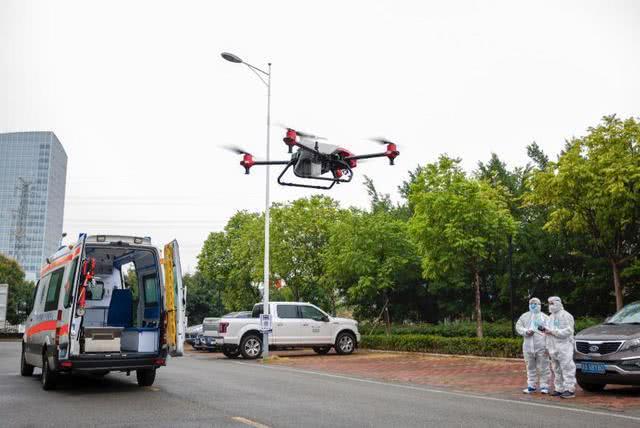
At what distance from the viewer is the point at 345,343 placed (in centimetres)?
2298

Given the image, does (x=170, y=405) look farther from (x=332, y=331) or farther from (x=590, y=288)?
(x=590, y=288)

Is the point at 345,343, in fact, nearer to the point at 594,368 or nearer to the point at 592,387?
the point at 592,387

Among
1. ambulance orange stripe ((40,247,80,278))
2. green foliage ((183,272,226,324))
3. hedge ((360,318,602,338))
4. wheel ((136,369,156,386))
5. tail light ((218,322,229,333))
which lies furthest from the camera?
green foliage ((183,272,226,324))

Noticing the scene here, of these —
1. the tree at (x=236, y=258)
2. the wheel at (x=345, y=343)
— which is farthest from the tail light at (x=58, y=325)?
the tree at (x=236, y=258)

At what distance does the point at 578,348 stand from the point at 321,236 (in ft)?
73.6

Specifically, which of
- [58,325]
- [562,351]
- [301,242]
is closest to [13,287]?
[301,242]

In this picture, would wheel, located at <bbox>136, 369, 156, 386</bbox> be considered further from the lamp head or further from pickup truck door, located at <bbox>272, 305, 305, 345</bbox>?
the lamp head

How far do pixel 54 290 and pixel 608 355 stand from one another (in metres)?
9.64

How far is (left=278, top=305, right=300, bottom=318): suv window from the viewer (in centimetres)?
2223

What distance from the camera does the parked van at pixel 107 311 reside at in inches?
405

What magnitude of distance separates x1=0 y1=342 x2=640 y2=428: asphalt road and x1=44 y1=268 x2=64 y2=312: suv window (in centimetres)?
145

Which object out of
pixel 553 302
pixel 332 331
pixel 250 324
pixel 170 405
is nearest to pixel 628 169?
pixel 553 302

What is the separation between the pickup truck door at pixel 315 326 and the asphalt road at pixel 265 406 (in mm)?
9497

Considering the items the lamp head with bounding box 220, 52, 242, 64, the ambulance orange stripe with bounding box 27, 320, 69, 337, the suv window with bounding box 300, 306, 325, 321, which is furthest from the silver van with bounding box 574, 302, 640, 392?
the lamp head with bounding box 220, 52, 242, 64
